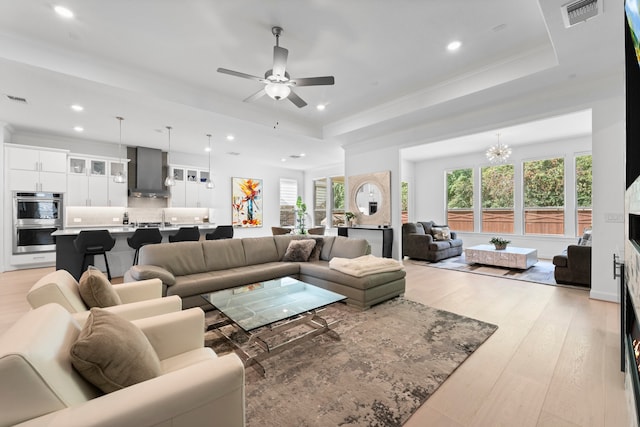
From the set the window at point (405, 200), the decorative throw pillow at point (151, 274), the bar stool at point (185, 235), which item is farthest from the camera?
the window at point (405, 200)

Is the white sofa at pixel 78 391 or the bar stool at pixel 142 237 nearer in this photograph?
the white sofa at pixel 78 391

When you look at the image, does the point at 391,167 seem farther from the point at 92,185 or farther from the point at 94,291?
the point at 92,185

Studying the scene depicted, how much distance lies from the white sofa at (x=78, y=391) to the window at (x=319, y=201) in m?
9.16

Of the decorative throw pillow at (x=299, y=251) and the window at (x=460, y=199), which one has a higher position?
the window at (x=460, y=199)

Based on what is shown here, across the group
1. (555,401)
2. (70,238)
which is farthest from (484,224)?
(70,238)

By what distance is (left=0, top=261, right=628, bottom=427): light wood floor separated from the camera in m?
1.71

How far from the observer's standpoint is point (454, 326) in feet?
9.68

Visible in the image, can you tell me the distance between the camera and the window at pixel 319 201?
10.4 m

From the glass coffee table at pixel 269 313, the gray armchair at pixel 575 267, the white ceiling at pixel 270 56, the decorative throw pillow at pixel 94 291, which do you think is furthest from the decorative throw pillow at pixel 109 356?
the gray armchair at pixel 575 267

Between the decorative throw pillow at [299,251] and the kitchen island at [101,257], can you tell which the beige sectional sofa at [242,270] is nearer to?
the decorative throw pillow at [299,251]

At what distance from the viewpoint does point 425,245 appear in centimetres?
Answer: 659

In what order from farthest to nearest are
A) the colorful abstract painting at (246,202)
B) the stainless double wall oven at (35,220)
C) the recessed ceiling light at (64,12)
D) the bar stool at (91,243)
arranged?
1. the colorful abstract painting at (246,202)
2. the stainless double wall oven at (35,220)
3. the bar stool at (91,243)
4. the recessed ceiling light at (64,12)

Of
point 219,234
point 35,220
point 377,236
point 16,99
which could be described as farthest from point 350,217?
point 35,220

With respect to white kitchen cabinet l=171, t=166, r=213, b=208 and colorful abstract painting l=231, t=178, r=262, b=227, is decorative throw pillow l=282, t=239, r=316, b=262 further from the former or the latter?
colorful abstract painting l=231, t=178, r=262, b=227
